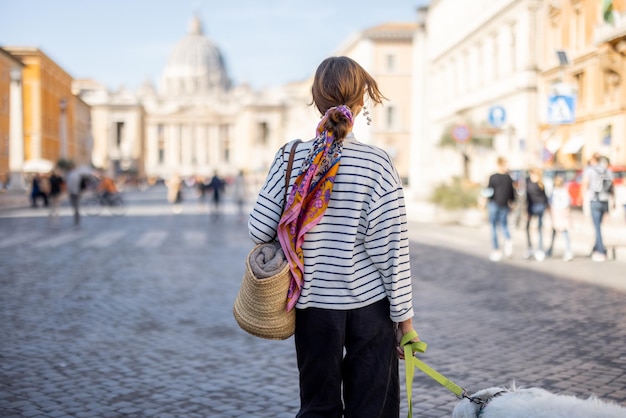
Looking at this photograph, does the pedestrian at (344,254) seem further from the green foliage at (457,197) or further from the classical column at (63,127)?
the classical column at (63,127)

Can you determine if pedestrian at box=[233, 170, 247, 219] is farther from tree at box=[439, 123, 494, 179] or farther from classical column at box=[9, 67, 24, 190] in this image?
classical column at box=[9, 67, 24, 190]

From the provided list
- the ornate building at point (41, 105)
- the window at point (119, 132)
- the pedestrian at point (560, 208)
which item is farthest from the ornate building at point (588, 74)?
the window at point (119, 132)

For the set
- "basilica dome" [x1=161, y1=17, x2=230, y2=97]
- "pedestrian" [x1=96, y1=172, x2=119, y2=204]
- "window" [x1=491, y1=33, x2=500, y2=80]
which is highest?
"basilica dome" [x1=161, y1=17, x2=230, y2=97]

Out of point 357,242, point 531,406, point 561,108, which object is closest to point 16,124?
point 561,108

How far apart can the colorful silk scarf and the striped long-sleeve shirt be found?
0.03m

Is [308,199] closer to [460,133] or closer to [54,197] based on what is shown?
[54,197]

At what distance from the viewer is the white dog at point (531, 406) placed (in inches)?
96.4

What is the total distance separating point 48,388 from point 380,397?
2.85m

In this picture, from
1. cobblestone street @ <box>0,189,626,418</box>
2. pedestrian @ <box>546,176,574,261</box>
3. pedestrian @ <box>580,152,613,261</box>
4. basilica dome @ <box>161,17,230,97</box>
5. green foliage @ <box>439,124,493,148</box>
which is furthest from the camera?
basilica dome @ <box>161,17,230,97</box>

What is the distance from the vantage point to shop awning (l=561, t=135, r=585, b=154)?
94.6 ft

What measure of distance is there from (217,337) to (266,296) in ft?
12.8

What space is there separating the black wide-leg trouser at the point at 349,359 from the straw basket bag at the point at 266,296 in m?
0.09

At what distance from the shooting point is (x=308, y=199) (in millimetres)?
2730

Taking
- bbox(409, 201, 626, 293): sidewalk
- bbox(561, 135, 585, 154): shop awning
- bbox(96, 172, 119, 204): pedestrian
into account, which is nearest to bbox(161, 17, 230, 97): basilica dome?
bbox(96, 172, 119, 204): pedestrian
